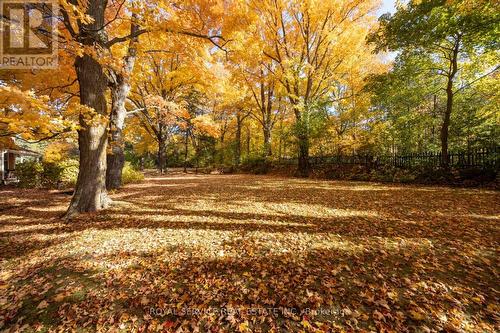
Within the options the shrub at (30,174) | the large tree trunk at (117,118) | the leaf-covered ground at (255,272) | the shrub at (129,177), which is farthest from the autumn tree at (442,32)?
the shrub at (30,174)

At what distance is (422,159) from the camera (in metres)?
11.7

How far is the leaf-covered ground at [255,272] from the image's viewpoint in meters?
2.39

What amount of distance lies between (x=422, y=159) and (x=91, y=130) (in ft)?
50.3

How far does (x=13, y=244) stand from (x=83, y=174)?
2200 millimetres

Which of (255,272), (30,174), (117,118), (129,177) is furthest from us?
(129,177)

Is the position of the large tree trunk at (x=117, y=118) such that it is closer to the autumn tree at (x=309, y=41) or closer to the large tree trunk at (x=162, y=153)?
the autumn tree at (x=309, y=41)

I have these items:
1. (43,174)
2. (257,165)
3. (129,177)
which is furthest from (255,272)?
(257,165)

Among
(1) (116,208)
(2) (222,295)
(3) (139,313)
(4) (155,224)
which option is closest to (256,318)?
(2) (222,295)

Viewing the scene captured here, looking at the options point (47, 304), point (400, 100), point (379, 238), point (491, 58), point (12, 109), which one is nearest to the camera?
point (47, 304)

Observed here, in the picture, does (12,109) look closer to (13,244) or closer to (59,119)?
(59,119)

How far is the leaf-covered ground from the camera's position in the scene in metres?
2.39

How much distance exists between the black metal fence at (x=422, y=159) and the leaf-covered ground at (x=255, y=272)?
16.8 ft

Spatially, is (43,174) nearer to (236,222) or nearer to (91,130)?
(91,130)

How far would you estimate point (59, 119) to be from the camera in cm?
444
